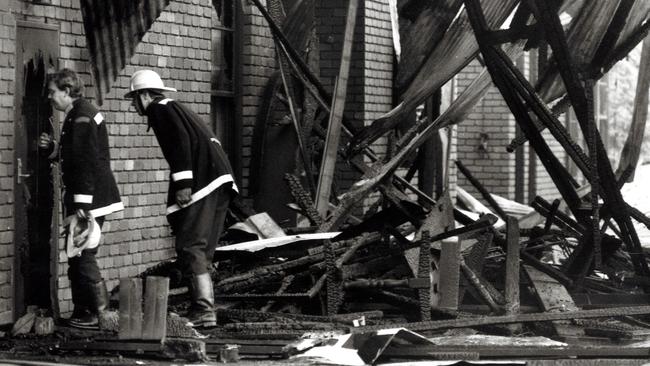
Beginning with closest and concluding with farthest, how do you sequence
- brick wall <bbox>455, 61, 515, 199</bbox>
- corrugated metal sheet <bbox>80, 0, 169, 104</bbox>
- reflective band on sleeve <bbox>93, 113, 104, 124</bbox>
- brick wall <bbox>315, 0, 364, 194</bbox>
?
reflective band on sleeve <bbox>93, 113, 104, 124</bbox>, corrugated metal sheet <bbox>80, 0, 169, 104</bbox>, brick wall <bbox>315, 0, 364, 194</bbox>, brick wall <bbox>455, 61, 515, 199</bbox>

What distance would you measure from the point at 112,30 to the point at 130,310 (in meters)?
3.31

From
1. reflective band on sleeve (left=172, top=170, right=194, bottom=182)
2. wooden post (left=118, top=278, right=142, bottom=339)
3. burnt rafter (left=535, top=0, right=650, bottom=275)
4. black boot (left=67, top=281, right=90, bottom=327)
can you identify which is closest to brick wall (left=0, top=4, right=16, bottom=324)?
black boot (left=67, top=281, right=90, bottom=327)

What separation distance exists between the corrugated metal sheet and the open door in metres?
0.50

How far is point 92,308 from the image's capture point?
29.5 ft

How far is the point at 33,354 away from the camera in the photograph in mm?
7863

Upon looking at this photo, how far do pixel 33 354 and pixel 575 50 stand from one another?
18.0 ft

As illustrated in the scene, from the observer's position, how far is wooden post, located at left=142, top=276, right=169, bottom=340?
7484 mm

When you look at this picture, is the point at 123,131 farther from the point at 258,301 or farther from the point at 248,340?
the point at 248,340

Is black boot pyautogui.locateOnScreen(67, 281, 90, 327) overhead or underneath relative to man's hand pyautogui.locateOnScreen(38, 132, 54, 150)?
underneath

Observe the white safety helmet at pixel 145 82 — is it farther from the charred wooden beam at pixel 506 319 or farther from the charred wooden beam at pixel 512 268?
the charred wooden beam at pixel 512 268

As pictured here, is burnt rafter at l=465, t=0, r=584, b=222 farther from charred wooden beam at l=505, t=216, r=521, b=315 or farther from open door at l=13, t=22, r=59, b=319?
open door at l=13, t=22, r=59, b=319

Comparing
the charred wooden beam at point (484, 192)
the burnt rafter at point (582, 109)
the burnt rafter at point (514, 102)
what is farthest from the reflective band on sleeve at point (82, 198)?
the charred wooden beam at point (484, 192)

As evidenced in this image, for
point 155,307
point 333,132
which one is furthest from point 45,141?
point 333,132

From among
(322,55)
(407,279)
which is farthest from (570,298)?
(322,55)
